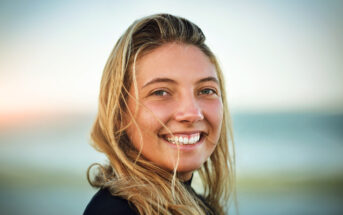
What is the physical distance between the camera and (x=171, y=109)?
5.27ft

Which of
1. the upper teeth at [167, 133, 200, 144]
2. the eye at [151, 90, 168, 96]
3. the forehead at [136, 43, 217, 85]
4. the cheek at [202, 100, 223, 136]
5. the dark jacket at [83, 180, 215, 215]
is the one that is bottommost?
the dark jacket at [83, 180, 215, 215]

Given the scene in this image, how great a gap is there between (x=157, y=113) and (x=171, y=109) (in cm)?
7

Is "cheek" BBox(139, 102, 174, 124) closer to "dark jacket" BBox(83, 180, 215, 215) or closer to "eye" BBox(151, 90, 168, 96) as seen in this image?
"eye" BBox(151, 90, 168, 96)

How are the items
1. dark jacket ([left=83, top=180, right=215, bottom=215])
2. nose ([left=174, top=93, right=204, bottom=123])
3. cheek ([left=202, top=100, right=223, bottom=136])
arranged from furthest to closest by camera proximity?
cheek ([left=202, top=100, right=223, bottom=136]), nose ([left=174, top=93, right=204, bottom=123]), dark jacket ([left=83, top=180, right=215, bottom=215])

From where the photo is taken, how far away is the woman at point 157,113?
5.23ft

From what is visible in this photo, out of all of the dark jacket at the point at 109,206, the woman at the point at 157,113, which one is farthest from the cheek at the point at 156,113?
the dark jacket at the point at 109,206

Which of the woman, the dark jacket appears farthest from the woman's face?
the dark jacket

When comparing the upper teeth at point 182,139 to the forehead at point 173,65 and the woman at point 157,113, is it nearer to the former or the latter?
the woman at point 157,113

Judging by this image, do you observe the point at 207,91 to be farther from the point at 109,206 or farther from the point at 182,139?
the point at 109,206

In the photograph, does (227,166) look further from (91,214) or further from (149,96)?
(91,214)

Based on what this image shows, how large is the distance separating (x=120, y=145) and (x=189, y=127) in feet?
1.22

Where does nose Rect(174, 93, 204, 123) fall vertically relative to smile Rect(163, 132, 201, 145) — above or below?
above

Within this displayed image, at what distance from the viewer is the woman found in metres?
1.59

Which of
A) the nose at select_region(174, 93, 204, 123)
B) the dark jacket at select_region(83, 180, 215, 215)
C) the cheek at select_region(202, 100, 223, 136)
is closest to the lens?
the dark jacket at select_region(83, 180, 215, 215)
